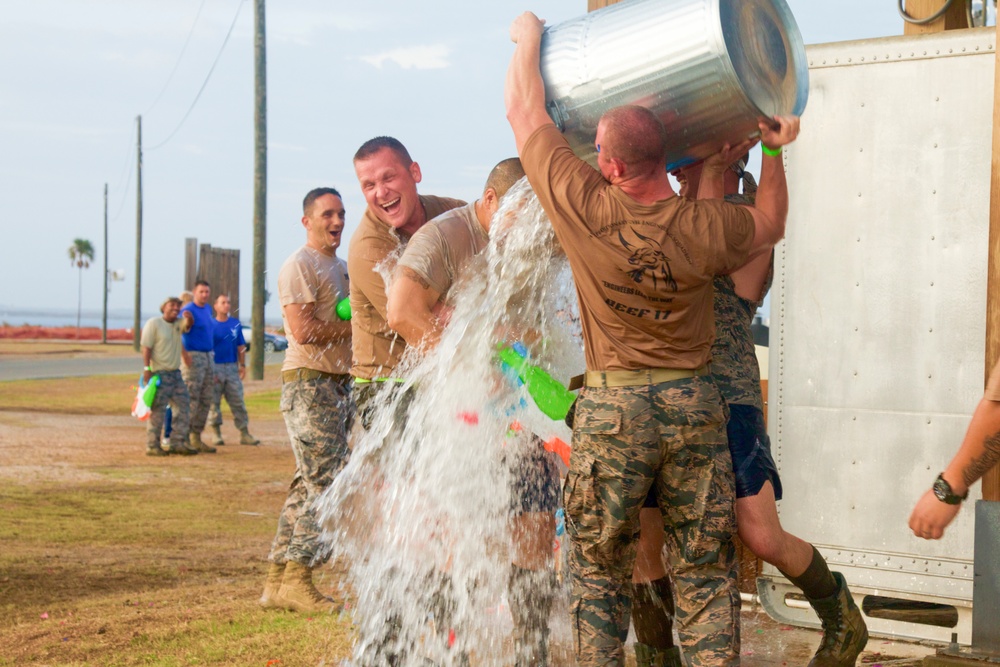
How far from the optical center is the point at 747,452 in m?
3.48

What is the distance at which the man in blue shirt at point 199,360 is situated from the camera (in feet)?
41.2

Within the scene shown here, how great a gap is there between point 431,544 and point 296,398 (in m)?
1.63

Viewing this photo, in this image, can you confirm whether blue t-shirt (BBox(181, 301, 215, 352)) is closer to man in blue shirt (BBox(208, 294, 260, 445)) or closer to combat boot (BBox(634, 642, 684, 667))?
man in blue shirt (BBox(208, 294, 260, 445))

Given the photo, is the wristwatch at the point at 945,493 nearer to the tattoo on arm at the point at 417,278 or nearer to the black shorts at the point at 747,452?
the black shorts at the point at 747,452

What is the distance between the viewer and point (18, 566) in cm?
677

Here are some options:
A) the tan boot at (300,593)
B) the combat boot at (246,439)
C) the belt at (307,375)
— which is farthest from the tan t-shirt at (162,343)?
the tan boot at (300,593)

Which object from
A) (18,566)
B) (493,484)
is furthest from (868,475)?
(18,566)

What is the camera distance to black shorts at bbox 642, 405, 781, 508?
11.4ft

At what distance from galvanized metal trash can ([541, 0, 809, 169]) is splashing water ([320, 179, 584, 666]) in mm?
714

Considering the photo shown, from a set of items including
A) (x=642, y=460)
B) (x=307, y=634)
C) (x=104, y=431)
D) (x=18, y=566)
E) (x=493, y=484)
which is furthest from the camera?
(x=104, y=431)

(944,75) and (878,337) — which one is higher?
(944,75)

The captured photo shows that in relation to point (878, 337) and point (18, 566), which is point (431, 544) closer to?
point (878, 337)

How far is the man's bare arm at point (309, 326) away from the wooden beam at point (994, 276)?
124 inches

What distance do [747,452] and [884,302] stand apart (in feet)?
4.76
